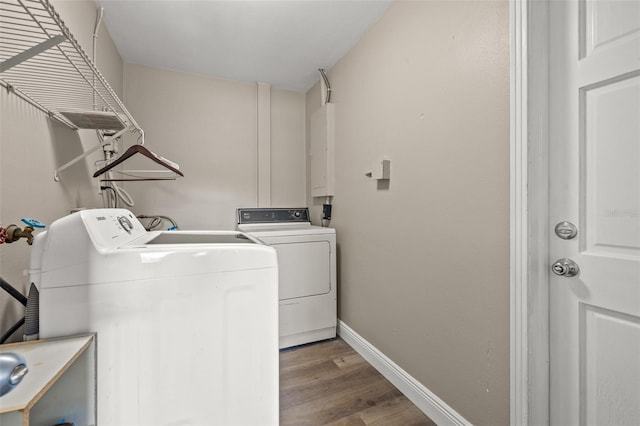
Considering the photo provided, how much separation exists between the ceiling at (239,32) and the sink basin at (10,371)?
1.99 metres

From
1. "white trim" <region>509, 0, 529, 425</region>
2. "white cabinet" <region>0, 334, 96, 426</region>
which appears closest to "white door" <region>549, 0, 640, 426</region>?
"white trim" <region>509, 0, 529, 425</region>

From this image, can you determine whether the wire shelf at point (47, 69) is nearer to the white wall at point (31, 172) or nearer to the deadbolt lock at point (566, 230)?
the white wall at point (31, 172)

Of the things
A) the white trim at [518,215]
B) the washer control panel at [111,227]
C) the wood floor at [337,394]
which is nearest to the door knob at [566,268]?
the white trim at [518,215]

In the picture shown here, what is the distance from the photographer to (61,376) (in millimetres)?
741

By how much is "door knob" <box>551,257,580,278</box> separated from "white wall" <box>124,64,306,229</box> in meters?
2.34

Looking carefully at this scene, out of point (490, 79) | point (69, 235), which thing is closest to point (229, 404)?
point (69, 235)

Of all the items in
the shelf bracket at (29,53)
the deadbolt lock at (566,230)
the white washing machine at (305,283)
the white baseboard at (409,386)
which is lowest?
the white baseboard at (409,386)

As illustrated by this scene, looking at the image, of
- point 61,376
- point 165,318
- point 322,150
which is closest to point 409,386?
point 165,318

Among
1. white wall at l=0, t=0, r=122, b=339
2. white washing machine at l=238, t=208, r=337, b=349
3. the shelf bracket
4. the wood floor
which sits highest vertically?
the shelf bracket

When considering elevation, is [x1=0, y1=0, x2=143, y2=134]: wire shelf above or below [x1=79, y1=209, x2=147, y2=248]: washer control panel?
above

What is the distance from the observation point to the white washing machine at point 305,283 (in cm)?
206

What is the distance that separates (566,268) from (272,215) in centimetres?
223

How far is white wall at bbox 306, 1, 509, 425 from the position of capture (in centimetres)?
112

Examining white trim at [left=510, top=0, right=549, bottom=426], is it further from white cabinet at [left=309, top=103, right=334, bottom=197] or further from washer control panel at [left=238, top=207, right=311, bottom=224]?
washer control panel at [left=238, top=207, right=311, bottom=224]
